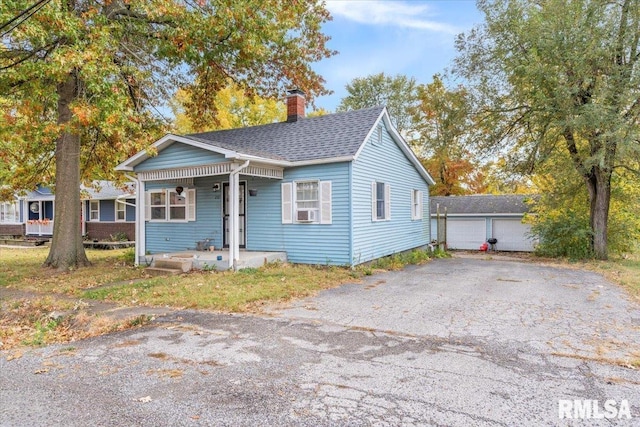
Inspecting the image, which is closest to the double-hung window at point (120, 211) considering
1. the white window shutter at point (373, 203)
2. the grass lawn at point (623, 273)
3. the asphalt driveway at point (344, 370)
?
the white window shutter at point (373, 203)

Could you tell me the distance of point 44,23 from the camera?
28.2ft

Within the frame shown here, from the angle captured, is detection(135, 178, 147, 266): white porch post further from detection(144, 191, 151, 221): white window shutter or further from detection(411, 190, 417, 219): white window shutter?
detection(411, 190, 417, 219): white window shutter

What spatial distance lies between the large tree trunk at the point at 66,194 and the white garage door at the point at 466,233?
63.9ft

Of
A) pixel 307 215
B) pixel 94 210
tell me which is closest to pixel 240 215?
pixel 307 215

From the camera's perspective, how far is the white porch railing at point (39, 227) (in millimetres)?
23781

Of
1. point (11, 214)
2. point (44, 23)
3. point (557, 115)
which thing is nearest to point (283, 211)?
point (44, 23)

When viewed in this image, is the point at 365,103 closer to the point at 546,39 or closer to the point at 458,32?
the point at 458,32

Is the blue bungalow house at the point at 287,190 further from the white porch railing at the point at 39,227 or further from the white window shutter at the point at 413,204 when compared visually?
the white porch railing at the point at 39,227

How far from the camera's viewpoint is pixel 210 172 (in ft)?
35.1

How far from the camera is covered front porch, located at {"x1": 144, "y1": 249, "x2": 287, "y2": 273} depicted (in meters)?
10.5

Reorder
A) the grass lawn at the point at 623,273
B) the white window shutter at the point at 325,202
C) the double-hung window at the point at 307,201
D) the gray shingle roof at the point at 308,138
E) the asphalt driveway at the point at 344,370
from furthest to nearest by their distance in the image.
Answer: the double-hung window at the point at 307,201, the gray shingle roof at the point at 308,138, the white window shutter at the point at 325,202, the grass lawn at the point at 623,273, the asphalt driveway at the point at 344,370

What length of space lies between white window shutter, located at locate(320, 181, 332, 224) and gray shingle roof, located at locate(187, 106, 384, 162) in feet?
2.69

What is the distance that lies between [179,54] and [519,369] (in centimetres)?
1138

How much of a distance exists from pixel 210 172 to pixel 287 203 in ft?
7.94
